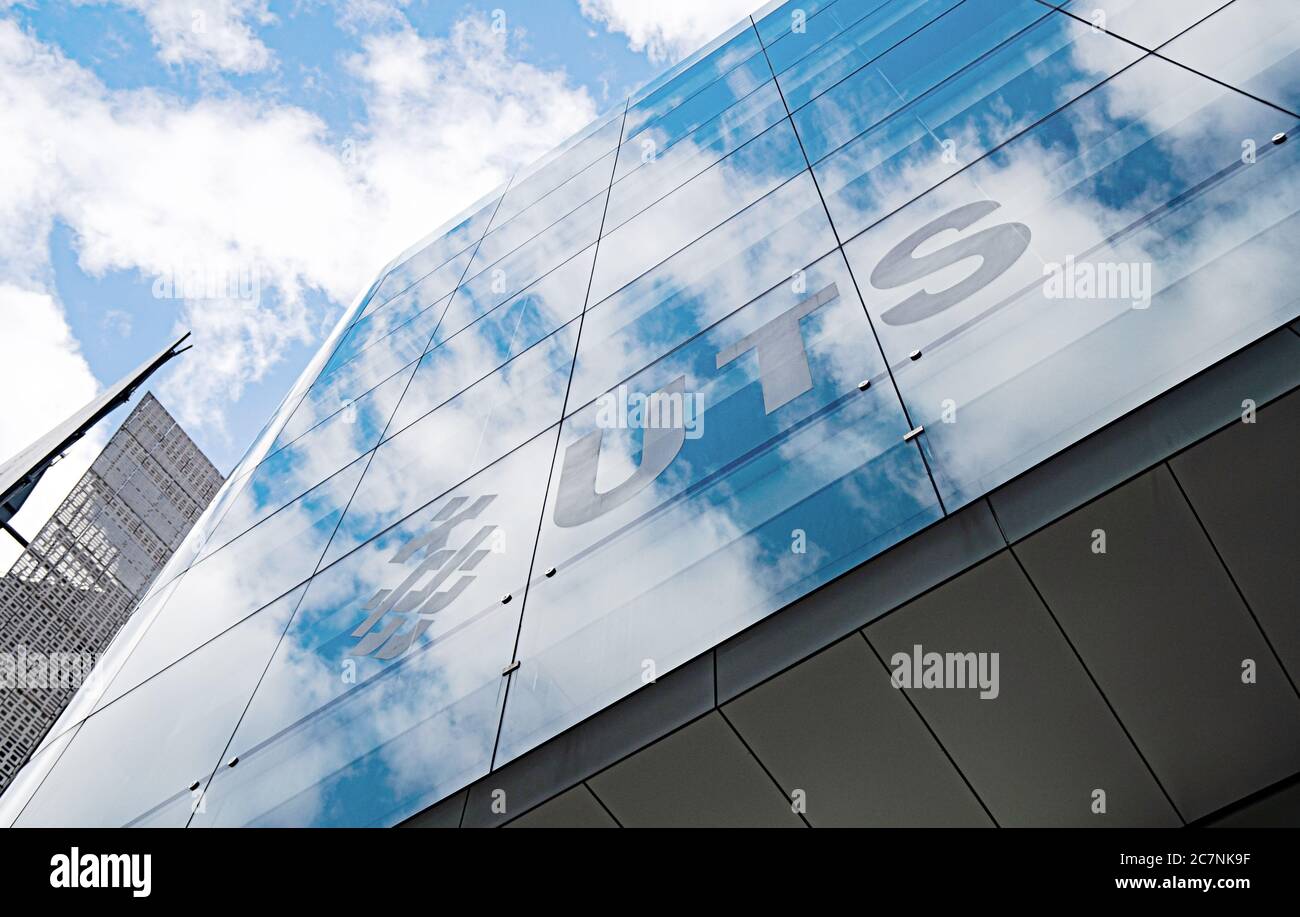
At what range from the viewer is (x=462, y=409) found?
12125 millimetres

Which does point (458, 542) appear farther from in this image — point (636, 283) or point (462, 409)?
point (636, 283)

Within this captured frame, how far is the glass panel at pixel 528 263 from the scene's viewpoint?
14773mm

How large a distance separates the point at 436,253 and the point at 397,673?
46.6ft

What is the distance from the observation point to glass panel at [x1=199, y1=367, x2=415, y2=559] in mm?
13703

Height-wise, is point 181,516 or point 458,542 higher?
point 181,516

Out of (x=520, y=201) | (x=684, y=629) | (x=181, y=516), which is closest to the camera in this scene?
(x=684, y=629)

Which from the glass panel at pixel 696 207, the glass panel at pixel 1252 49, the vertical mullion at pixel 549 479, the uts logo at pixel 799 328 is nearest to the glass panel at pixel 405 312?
the vertical mullion at pixel 549 479

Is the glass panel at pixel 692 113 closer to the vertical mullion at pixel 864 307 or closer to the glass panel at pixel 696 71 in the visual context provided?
the glass panel at pixel 696 71

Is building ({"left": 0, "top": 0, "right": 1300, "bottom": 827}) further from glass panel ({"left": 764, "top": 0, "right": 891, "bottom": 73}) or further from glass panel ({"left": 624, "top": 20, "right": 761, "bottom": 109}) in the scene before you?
glass panel ({"left": 624, "top": 20, "right": 761, "bottom": 109})

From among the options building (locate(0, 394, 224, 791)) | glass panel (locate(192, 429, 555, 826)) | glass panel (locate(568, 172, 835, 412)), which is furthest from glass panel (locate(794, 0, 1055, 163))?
building (locate(0, 394, 224, 791))

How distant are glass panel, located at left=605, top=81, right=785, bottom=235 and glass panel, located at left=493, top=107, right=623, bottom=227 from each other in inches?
76.1
